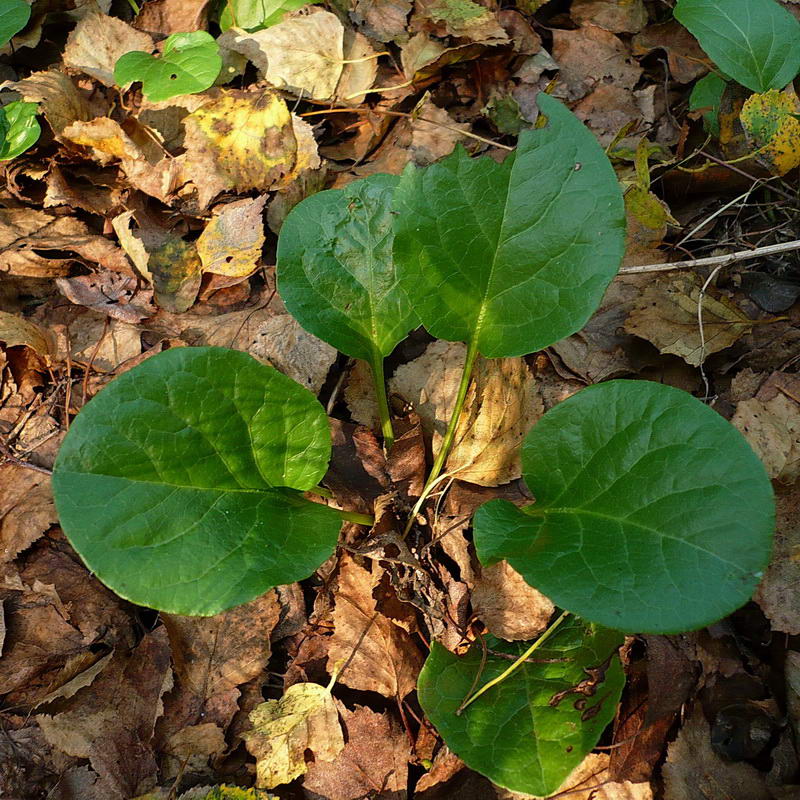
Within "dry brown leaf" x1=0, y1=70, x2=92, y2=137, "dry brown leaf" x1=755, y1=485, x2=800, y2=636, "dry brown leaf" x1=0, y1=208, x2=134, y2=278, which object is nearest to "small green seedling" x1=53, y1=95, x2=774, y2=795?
"dry brown leaf" x1=755, y1=485, x2=800, y2=636

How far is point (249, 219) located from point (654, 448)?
151 centimetres

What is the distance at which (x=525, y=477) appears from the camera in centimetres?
155

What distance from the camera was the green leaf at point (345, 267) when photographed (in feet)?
5.89

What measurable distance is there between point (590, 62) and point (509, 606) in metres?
2.05

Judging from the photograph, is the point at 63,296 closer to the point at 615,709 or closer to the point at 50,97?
the point at 50,97

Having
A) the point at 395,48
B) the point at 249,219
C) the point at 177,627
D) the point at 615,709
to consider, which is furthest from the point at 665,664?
the point at 395,48

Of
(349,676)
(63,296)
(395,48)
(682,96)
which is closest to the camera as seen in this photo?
(349,676)

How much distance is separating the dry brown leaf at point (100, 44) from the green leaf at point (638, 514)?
2192mm

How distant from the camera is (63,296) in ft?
7.51

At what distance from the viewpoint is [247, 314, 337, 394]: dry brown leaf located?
2.04m

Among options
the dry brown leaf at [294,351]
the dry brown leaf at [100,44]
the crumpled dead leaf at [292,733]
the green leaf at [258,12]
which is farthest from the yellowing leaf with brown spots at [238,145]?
Answer: the crumpled dead leaf at [292,733]

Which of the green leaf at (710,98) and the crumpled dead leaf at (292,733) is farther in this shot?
the green leaf at (710,98)

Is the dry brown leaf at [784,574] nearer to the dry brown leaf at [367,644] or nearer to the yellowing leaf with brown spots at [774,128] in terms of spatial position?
the dry brown leaf at [367,644]

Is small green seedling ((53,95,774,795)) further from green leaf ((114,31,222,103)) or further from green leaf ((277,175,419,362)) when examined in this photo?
green leaf ((114,31,222,103))
